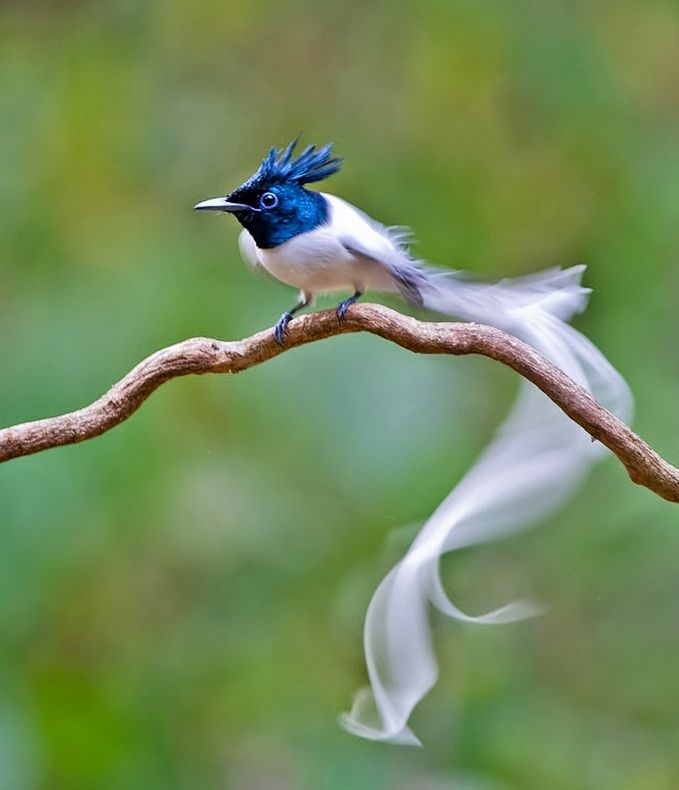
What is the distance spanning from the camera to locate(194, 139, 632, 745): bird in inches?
27.0

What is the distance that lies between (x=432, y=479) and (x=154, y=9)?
0.79m

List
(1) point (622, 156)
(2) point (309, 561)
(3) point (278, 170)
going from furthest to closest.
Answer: (1) point (622, 156) → (2) point (309, 561) → (3) point (278, 170)

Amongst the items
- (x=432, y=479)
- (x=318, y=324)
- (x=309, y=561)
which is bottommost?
(x=309, y=561)

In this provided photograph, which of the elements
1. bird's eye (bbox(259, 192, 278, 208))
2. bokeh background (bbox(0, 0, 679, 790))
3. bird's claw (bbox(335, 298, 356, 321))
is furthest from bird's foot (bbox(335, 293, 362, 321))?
bokeh background (bbox(0, 0, 679, 790))

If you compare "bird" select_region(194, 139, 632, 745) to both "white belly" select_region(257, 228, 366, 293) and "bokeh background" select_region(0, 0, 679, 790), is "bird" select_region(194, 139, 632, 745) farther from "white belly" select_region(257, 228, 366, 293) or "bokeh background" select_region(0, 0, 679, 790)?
"bokeh background" select_region(0, 0, 679, 790)

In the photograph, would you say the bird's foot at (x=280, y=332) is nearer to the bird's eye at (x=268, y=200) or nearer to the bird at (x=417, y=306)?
the bird at (x=417, y=306)

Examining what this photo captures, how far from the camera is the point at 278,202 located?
715mm

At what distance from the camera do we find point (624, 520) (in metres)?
1.31

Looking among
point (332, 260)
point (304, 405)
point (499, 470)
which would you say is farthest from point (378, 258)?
point (304, 405)

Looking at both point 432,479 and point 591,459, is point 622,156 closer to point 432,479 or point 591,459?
point 432,479

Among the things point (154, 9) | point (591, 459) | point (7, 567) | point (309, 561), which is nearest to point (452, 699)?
point (309, 561)

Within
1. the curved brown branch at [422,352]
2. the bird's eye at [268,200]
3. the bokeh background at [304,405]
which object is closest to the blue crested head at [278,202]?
the bird's eye at [268,200]

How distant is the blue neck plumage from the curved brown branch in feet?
0.38

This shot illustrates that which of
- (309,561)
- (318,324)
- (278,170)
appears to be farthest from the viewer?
(309,561)
